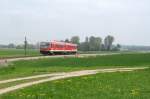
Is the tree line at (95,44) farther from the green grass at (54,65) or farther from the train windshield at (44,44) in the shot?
the green grass at (54,65)

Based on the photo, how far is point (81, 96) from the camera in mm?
15648

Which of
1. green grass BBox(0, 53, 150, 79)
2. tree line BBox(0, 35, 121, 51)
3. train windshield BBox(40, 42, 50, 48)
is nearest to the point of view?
green grass BBox(0, 53, 150, 79)

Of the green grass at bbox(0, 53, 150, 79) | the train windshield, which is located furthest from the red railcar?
the green grass at bbox(0, 53, 150, 79)

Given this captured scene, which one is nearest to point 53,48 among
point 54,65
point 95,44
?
point 54,65

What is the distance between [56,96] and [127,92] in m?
2.77

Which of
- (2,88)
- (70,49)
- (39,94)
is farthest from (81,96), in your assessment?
(70,49)

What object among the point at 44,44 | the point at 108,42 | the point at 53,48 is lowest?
the point at 53,48

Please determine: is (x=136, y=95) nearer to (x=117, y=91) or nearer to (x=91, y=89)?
(x=117, y=91)

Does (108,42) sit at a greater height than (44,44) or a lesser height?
greater

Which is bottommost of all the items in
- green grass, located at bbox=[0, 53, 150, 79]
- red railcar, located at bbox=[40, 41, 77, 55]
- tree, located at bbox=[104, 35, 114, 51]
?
green grass, located at bbox=[0, 53, 150, 79]

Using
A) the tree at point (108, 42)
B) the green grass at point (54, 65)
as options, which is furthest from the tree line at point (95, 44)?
the green grass at point (54, 65)

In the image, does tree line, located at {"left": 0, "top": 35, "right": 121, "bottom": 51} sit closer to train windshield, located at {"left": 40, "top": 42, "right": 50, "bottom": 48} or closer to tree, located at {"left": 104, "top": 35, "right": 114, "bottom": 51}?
tree, located at {"left": 104, "top": 35, "right": 114, "bottom": 51}

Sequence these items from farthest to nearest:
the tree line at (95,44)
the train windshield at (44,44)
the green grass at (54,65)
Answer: the tree line at (95,44), the train windshield at (44,44), the green grass at (54,65)

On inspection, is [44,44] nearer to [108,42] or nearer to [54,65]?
[54,65]
